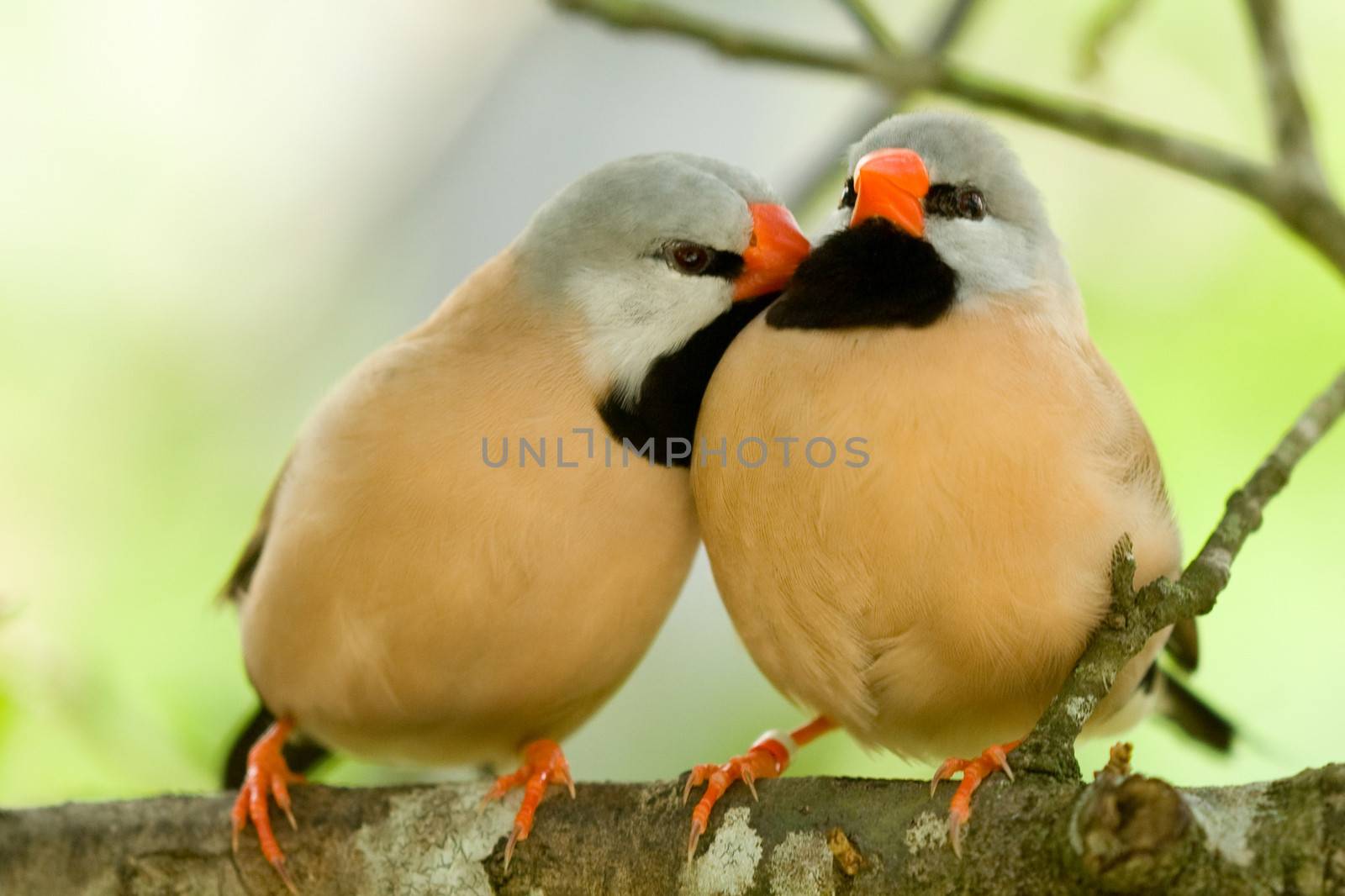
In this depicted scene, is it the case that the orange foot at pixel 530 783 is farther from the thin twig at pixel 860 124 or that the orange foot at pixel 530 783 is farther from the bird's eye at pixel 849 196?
the thin twig at pixel 860 124

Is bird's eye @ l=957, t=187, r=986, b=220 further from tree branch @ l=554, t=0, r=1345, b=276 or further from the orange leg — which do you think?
the orange leg

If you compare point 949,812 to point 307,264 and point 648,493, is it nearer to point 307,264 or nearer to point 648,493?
point 648,493

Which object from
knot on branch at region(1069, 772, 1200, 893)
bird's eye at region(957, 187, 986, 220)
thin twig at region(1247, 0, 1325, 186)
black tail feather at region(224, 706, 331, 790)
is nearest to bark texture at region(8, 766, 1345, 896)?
knot on branch at region(1069, 772, 1200, 893)

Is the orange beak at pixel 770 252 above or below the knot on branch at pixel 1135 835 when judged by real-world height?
above

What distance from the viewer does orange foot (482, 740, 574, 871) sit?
241 centimetres

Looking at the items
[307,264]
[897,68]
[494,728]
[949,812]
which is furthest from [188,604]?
[949,812]

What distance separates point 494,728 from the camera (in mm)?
2873

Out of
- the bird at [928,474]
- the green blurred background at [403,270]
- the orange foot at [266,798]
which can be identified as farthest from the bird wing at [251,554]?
the bird at [928,474]

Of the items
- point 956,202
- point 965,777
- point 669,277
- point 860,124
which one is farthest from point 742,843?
point 860,124

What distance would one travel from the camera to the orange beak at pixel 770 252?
2.64 m

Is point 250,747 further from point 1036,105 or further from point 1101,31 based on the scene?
point 1101,31

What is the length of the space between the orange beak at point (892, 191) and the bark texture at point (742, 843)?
37.9 inches

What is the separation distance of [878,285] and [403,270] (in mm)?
3851

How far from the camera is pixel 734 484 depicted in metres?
2.43
